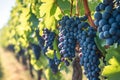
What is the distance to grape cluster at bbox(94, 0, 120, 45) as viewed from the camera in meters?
2.44

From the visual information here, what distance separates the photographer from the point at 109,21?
2477 mm

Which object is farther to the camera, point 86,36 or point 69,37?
point 69,37

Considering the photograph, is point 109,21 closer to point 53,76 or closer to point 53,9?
point 53,9

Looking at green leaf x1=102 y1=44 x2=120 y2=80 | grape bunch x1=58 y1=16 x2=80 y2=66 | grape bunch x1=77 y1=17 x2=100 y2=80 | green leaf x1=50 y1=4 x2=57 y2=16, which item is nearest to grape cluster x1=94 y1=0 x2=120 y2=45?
green leaf x1=102 y1=44 x2=120 y2=80

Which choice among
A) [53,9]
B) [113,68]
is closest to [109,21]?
[113,68]

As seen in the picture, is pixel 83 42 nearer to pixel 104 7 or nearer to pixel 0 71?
pixel 104 7

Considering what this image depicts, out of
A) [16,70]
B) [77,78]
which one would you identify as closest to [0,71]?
[16,70]

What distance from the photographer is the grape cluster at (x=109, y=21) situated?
2.44m

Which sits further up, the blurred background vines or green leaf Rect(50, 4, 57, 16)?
green leaf Rect(50, 4, 57, 16)

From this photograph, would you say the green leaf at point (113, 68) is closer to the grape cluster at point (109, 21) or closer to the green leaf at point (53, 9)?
the grape cluster at point (109, 21)

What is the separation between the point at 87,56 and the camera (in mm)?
2986

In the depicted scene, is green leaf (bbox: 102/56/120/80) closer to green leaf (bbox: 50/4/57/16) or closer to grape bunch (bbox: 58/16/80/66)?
grape bunch (bbox: 58/16/80/66)

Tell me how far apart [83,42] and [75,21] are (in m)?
0.39

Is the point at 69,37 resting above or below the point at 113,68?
above
